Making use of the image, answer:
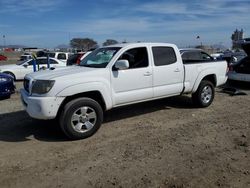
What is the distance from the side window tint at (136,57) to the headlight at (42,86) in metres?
1.85

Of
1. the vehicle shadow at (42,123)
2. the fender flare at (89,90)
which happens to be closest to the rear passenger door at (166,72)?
the vehicle shadow at (42,123)

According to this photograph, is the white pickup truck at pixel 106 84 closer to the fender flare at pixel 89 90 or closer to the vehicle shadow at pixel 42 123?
the fender flare at pixel 89 90

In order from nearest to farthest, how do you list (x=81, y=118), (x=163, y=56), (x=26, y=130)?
(x=81, y=118)
(x=26, y=130)
(x=163, y=56)

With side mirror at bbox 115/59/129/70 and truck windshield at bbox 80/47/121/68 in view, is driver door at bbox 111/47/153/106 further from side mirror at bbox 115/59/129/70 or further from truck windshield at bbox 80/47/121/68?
truck windshield at bbox 80/47/121/68

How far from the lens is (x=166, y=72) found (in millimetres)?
7195

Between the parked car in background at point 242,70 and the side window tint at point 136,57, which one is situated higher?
the side window tint at point 136,57

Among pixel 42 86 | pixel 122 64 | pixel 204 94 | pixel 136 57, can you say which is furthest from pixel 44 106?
pixel 204 94

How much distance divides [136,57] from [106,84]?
1194 millimetres

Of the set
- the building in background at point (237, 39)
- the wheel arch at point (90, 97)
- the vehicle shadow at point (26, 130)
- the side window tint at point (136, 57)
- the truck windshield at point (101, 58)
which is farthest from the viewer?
the building in background at point (237, 39)

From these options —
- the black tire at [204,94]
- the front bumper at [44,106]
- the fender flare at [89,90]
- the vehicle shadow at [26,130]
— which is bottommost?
the vehicle shadow at [26,130]

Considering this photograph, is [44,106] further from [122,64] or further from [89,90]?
[122,64]

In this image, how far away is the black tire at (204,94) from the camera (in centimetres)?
818

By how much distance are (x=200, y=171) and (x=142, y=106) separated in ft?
14.0

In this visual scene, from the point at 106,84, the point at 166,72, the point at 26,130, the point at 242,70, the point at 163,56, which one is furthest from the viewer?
the point at 242,70
